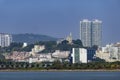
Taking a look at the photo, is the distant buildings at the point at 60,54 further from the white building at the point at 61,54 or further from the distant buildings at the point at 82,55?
the distant buildings at the point at 82,55

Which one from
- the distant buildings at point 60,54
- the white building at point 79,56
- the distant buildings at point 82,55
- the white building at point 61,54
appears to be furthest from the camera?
the white building at point 61,54

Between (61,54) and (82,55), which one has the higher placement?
(61,54)

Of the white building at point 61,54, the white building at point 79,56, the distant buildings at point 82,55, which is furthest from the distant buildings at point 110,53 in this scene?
the white building at point 61,54

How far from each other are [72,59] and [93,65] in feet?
157

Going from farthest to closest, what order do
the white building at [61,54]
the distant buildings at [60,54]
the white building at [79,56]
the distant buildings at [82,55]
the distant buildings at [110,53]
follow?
the white building at [61,54] < the distant buildings at [60,54] < the distant buildings at [110,53] < the distant buildings at [82,55] < the white building at [79,56]

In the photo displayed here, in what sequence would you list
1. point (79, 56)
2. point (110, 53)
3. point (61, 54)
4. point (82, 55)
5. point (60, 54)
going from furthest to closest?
point (61, 54) < point (60, 54) < point (110, 53) < point (82, 55) < point (79, 56)

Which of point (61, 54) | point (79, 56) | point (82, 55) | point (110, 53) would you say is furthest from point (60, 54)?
point (79, 56)

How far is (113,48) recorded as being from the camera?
7544 inches

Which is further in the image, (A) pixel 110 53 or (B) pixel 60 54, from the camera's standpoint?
(B) pixel 60 54

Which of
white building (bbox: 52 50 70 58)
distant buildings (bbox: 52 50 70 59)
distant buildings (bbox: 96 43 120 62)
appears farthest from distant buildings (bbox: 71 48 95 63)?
white building (bbox: 52 50 70 58)

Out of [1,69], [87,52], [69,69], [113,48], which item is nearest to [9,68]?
[1,69]

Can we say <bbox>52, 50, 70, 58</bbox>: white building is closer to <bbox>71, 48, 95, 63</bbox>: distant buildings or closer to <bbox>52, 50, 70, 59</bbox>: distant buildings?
<bbox>52, 50, 70, 59</bbox>: distant buildings

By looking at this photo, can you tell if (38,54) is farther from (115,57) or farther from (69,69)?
(69,69)

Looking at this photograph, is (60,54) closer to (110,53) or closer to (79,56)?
(110,53)
